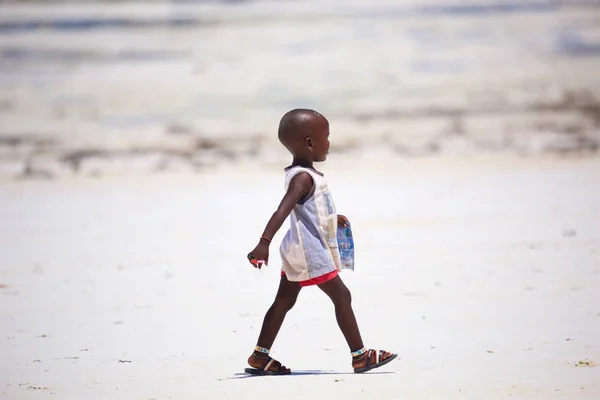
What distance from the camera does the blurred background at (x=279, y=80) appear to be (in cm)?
1834

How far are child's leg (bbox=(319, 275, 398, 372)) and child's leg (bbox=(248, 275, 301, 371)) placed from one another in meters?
0.15

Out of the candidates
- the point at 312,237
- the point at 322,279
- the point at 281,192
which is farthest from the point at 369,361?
the point at 281,192

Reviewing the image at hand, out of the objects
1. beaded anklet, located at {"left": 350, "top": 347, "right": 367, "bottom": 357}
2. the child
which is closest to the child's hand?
the child

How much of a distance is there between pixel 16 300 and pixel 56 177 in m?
9.48

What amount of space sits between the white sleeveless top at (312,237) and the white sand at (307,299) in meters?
0.46

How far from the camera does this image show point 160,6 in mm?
28562

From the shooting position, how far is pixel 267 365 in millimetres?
4512

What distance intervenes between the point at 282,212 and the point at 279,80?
19040 millimetres

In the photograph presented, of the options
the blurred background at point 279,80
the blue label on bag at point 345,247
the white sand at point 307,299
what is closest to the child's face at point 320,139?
the blue label on bag at point 345,247

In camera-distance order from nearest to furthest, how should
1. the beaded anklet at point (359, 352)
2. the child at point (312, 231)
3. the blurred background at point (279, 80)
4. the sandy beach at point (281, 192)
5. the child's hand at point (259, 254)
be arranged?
the child's hand at point (259, 254) < the child at point (312, 231) < the beaded anklet at point (359, 352) < the sandy beach at point (281, 192) < the blurred background at point (279, 80)

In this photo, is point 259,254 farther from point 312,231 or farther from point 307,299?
point 307,299

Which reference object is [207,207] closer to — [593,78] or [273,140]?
[273,140]

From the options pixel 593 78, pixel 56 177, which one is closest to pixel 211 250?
pixel 56 177

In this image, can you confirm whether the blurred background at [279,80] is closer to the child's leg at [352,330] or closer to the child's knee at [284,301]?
the child's knee at [284,301]
